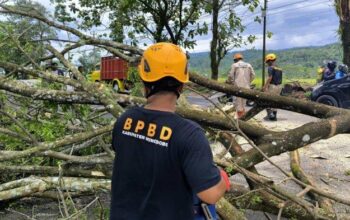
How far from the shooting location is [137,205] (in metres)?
1.95

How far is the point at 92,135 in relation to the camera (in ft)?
12.3

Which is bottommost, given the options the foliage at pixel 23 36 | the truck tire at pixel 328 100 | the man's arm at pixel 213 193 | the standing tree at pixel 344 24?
the truck tire at pixel 328 100

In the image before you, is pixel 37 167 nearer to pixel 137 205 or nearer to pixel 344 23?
pixel 137 205

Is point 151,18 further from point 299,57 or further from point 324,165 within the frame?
point 299,57

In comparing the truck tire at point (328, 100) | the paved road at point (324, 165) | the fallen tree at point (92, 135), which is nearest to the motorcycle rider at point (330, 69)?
the truck tire at point (328, 100)

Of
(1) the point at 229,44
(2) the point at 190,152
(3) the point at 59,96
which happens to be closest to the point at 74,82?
(3) the point at 59,96

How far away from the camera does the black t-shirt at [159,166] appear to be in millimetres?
1792

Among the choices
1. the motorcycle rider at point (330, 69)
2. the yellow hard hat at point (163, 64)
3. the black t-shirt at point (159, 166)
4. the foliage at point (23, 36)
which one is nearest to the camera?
the black t-shirt at point (159, 166)

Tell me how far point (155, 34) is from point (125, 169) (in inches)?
407

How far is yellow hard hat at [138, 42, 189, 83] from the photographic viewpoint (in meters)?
1.90

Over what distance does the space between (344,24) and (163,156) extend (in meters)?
13.5

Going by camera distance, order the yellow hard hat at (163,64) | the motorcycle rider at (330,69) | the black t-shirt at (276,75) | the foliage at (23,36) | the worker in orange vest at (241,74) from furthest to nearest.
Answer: the motorcycle rider at (330,69), the black t-shirt at (276,75), the worker in orange vest at (241,74), the foliage at (23,36), the yellow hard hat at (163,64)

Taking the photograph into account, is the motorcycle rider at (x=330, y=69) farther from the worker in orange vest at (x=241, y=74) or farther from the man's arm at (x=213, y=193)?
the man's arm at (x=213, y=193)

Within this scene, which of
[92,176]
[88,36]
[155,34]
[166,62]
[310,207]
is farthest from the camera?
[155,34]
